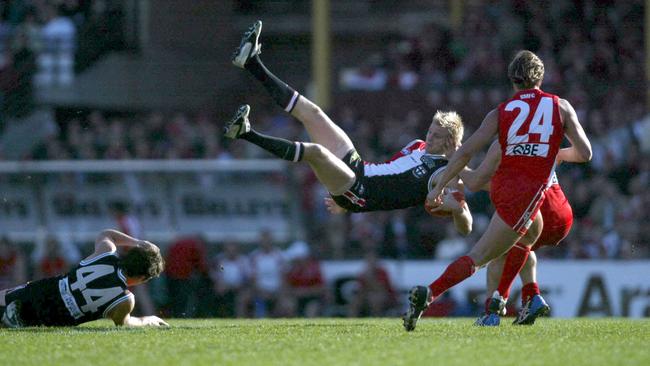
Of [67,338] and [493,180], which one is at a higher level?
[493,180]

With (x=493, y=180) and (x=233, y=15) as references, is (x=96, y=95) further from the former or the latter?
(x=493, y=180)

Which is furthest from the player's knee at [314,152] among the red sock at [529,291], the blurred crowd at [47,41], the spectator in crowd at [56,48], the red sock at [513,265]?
the spectator in crowd at [56,48]

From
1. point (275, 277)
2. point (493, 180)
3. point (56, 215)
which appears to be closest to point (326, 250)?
point (275, 277)

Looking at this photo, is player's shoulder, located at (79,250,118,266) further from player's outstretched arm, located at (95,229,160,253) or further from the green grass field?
the green grass field

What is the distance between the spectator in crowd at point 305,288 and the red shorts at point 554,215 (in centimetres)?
759

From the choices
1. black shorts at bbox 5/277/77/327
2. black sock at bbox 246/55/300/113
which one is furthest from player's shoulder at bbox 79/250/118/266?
black sock at bbox 246/55/300/113

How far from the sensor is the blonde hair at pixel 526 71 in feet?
29.1

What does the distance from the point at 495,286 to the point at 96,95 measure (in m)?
15.0

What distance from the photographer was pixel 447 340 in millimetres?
8148

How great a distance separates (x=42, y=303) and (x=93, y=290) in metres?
0.47

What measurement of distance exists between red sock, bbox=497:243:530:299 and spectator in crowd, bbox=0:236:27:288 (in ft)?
31.1

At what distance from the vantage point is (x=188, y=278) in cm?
1716

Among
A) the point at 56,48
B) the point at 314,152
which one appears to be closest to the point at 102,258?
the point at 314,152

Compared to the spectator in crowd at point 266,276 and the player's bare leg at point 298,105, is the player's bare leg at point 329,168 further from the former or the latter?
the spectator in crowd at point 266,276
